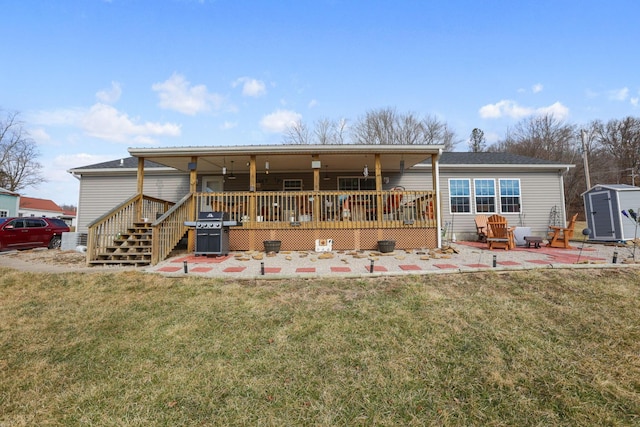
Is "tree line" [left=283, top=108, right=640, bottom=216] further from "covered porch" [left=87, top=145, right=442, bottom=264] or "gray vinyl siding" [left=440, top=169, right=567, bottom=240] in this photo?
"covered porch" [left=87, top=145, right=442, bottom=264]

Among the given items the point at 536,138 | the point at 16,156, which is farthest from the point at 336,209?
the point at 16,156

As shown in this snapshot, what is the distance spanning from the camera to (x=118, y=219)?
7.58 m

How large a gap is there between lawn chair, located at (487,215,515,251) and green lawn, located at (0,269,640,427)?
347cm

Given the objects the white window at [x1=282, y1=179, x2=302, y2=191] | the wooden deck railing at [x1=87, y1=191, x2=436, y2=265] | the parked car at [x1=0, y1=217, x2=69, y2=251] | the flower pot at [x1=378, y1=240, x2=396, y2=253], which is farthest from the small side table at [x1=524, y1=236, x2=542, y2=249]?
the parked car at [x1=0, y1=217, x2=69, y2=251]

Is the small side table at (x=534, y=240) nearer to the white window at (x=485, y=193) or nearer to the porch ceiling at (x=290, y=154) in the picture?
the white window at (x=485, y=193)

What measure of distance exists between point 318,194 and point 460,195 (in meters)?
6.92

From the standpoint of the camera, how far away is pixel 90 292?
4.51 m

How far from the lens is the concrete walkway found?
521 centimetres

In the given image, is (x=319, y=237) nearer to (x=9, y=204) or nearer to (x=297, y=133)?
(x=297, y=133)

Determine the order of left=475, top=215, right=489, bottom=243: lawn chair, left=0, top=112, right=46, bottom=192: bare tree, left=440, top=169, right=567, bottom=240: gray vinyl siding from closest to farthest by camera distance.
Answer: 1. left=475, top=215, right=489, bottom=243: lawn chair
2. left=440, top=169, right=567, bottom=240: gray vinyl siding
3. left=0, top=112, right=46, bottom=192: bare tree

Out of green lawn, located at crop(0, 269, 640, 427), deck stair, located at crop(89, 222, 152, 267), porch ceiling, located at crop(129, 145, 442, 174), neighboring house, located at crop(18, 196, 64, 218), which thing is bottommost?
green lawn, located at crop(0, 269, 640, 427)

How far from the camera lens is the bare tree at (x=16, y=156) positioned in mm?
29788

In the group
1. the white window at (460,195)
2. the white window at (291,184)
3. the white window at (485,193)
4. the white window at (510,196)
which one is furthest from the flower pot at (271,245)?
the white window at (510,196)

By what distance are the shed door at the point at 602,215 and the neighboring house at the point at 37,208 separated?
54017mm
